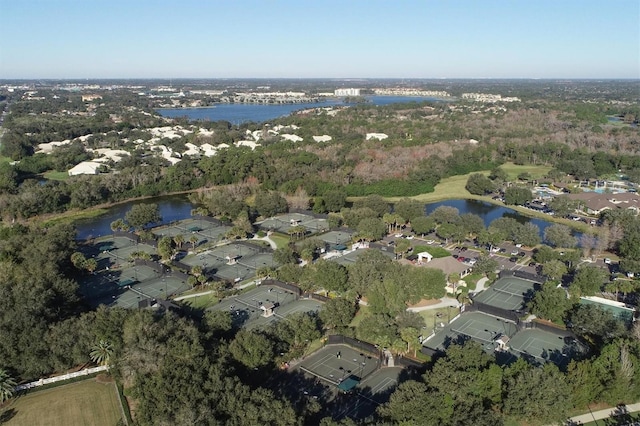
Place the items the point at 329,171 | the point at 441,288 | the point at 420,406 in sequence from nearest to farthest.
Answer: the point at 420,406
the point at 441,288
the point at 329,171

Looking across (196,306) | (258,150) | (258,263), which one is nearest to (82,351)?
(196,306)

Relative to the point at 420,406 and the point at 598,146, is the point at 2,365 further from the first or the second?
the point at 598,146

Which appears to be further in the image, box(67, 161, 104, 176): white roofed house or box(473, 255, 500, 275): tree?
box(67, 161, 104, 176): white roofed house

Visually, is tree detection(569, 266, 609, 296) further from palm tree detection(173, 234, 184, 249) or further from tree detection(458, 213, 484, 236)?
palm tree detection(173, 234, 184, 249)

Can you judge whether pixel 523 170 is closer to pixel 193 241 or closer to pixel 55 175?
pixel 193 241

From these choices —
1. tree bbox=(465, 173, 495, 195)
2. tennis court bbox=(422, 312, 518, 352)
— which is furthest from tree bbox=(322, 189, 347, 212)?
tennis court bbox=(422, 312, 518, 352)

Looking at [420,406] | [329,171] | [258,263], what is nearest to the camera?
[420,406]
